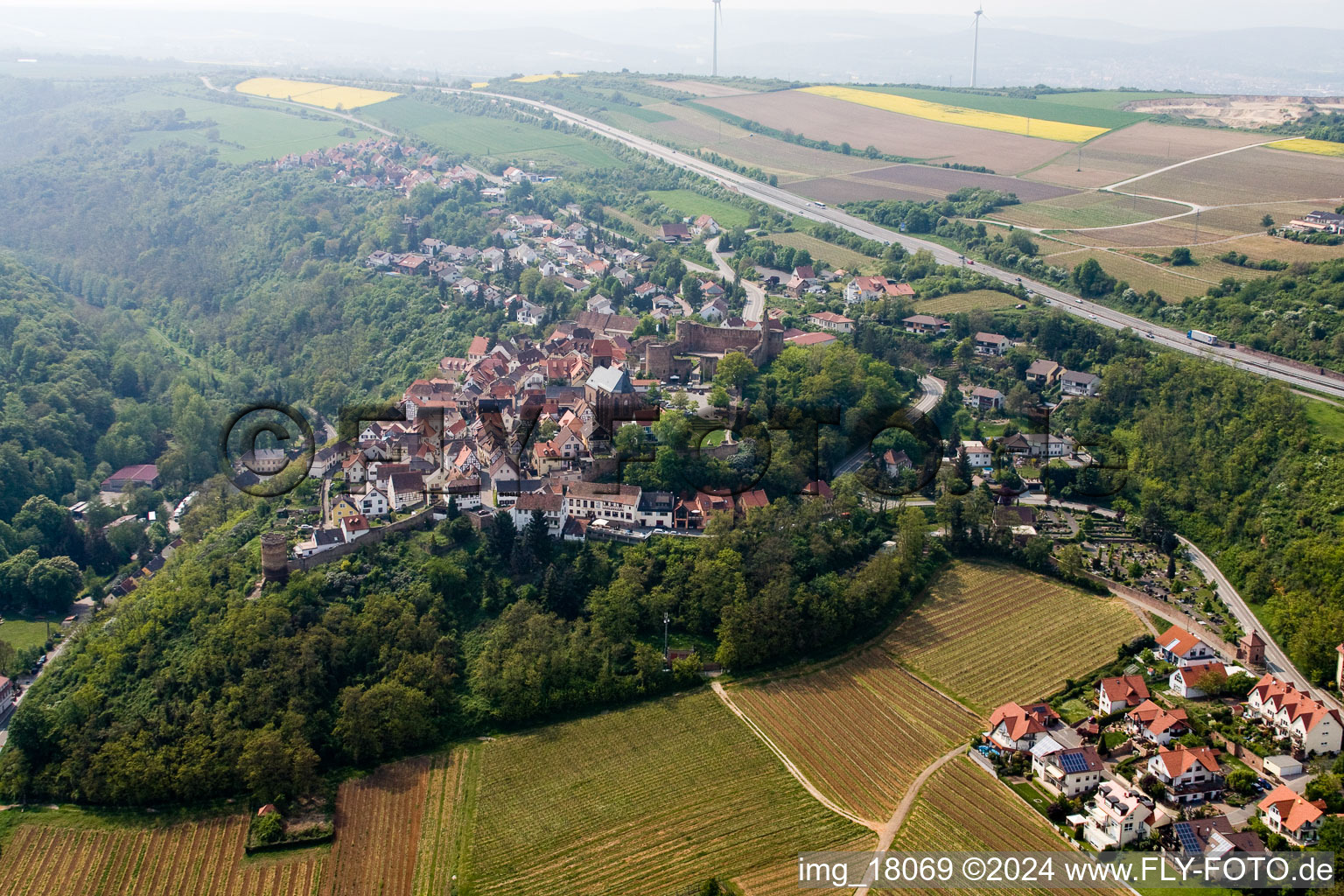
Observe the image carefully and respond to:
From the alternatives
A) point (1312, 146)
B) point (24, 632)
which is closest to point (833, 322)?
point (24, 632)

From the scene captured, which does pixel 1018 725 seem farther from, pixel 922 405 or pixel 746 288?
pixel 746 288

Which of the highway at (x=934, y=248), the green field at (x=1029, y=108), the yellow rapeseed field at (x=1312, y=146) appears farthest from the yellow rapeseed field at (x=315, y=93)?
the yellow rapeseed field at (x=1312, y=146)

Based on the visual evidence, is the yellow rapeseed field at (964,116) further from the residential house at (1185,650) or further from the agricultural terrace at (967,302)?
the residential house at (1185,650)

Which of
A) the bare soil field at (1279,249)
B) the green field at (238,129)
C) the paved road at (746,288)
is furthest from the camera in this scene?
the green field at (238,129)

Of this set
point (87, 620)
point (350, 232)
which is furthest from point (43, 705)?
point (350, 232)

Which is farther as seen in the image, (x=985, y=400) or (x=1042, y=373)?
(x=1042, y=373)
